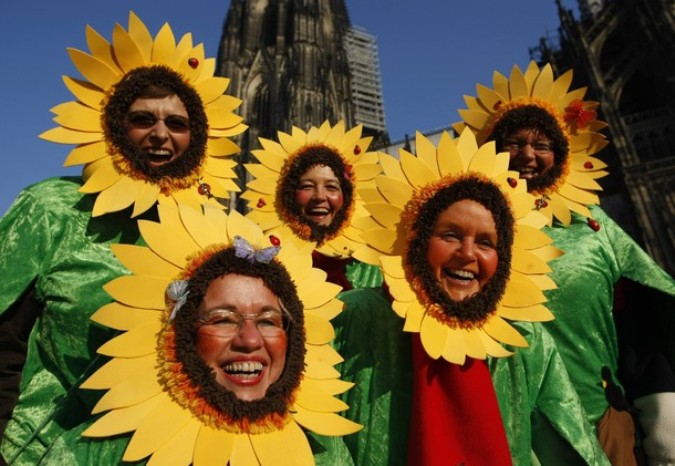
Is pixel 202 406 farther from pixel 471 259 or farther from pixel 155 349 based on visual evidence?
pixel 471 259

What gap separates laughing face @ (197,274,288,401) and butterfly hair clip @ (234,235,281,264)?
8 cm

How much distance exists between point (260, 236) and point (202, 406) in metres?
0.68

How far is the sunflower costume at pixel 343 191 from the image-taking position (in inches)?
131

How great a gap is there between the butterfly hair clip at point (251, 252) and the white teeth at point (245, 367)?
0.37 meters

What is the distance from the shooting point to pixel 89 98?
2.16 metres

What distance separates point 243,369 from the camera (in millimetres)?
1542

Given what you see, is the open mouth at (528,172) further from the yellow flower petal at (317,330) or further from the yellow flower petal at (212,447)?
the yellow flower petal at (212,447)

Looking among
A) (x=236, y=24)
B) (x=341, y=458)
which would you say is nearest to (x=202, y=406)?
(x=341, y=458)

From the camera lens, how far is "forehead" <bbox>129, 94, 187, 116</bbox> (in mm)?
2178

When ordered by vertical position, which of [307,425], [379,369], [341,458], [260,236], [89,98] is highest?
[89,98]

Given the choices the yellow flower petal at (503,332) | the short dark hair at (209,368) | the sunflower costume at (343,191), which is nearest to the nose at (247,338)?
the short dark hair at (209,368)

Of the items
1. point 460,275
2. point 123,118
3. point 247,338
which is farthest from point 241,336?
point 123,118

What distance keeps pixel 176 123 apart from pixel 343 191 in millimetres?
1578

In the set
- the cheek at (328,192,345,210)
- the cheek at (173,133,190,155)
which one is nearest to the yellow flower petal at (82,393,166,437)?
the cheek at (173,133,190,155)
